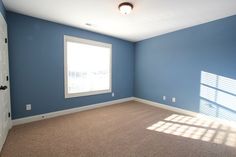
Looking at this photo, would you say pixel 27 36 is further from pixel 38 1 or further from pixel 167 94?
pixel 167 94

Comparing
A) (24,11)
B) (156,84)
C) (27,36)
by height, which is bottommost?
(156,84)

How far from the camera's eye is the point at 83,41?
3918mm

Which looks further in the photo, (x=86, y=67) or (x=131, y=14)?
(x=86, y=67)

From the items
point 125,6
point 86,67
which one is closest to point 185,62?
point 125,6

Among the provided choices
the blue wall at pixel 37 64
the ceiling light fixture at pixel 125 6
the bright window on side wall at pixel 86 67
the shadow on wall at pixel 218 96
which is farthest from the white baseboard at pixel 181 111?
the ceiling light fixture at pixel 125 6

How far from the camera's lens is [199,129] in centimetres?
287

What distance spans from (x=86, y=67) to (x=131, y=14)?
2019 millimetres

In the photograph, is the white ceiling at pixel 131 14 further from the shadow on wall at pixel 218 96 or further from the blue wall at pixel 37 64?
the shadow on wall at pixel 218 96

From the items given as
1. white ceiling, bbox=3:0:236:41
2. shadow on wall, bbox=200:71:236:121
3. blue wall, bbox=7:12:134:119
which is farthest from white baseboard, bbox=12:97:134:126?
shadow on wall, bbox=200:71:236:121

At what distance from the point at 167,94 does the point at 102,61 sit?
2.37 m

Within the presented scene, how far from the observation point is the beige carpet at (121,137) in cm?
204

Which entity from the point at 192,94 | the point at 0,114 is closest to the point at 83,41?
the point at 0,114

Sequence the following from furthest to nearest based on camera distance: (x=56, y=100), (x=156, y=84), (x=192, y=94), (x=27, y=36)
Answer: (x=156, y=84) → (x=192, y=94) → (x=56, y=100) → (x=27, y=36)

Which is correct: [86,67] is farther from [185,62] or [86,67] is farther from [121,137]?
[185,62]
